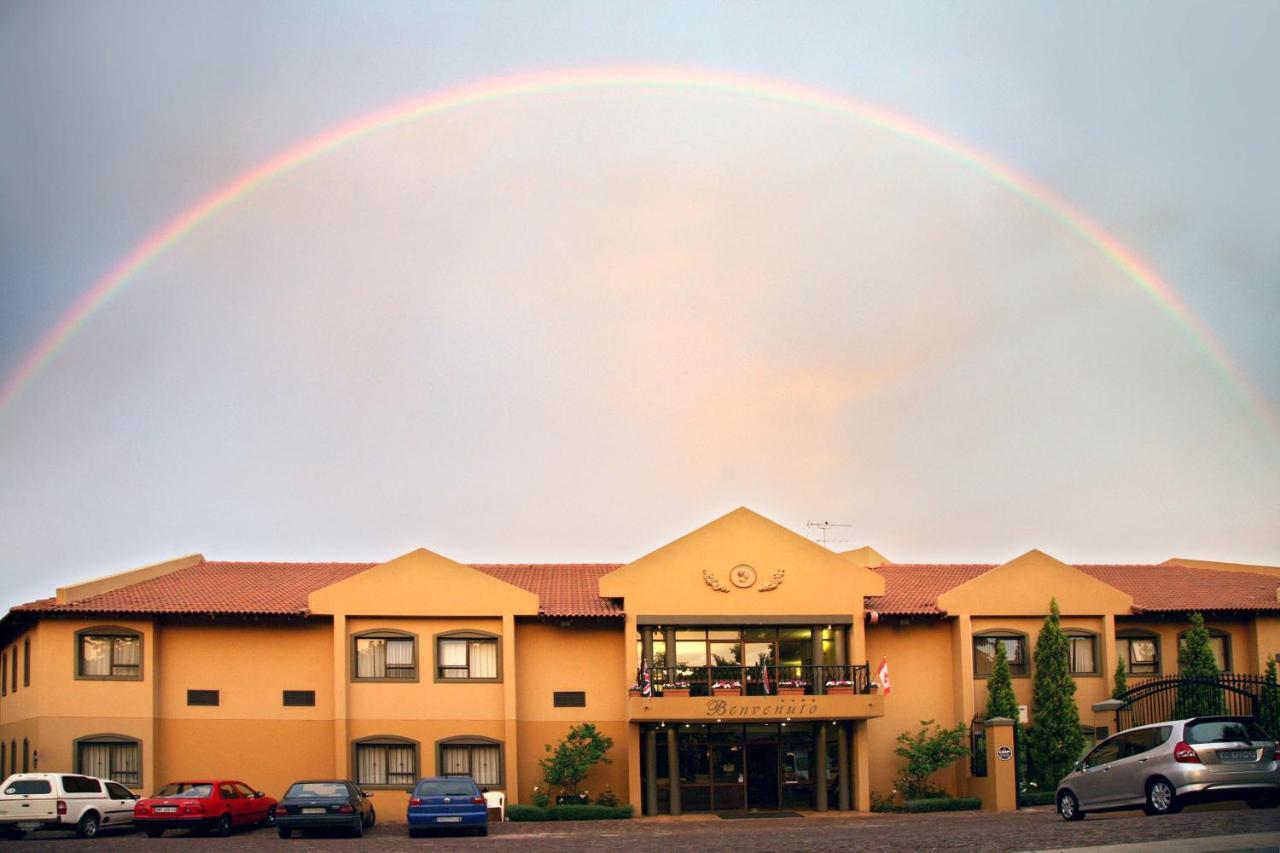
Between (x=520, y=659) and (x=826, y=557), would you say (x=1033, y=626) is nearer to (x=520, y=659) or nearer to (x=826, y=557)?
(x=826, y=557)

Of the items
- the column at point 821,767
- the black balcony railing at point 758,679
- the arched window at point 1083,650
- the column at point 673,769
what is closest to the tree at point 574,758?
the column at point 673,769

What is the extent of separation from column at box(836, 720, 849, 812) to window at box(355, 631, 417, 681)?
39.4 ft

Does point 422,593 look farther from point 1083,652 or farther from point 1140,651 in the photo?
point 1140,651

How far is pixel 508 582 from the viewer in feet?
138

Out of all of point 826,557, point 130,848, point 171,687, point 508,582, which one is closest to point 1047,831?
point 130,848

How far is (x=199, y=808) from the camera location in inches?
1203

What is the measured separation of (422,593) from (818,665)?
36.6ft

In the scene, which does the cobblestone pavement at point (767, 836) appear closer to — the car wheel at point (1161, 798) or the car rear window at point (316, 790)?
the car wheel at point (1161, 798)

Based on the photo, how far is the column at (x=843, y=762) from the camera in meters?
38.8

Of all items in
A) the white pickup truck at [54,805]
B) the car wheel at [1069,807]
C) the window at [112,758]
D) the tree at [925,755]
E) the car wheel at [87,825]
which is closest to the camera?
the car wheel at [1069,807]

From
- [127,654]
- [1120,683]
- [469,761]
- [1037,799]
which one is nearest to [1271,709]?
[1120,683]

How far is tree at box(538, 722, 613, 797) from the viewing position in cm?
3738

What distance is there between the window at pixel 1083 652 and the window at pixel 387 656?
1914cm

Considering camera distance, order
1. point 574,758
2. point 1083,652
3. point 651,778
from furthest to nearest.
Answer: point 1083,652
point 651,778
point 574,758
